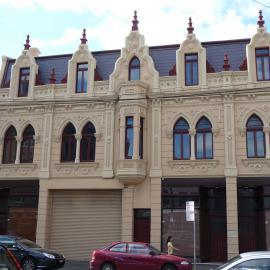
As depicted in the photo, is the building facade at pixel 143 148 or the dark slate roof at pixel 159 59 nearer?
the building facade at pixel 143 148

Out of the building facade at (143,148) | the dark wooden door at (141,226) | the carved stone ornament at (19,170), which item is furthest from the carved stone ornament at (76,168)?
the dark wooden door at (141,226)

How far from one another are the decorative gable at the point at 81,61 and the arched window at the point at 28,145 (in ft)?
10.6

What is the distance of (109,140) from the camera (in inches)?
938

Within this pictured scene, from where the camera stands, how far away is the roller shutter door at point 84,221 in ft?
76.1

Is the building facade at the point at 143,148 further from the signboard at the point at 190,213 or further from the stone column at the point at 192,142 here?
the signboard at the point at 190,213

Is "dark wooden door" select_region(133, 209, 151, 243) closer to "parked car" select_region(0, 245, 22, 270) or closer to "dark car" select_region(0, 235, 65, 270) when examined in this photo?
"dark car" select_region(0, 235, 65, 270)

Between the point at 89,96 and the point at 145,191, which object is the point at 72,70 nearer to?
the point at 89,96

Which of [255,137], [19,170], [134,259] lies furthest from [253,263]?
[19,170]

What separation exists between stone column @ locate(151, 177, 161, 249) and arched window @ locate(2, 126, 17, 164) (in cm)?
865

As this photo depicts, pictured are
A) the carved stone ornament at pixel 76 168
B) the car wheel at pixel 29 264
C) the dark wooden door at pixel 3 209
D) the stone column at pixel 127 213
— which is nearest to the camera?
the car wheel at pixel 29 264

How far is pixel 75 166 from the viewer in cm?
2402

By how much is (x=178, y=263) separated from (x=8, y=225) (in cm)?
1228

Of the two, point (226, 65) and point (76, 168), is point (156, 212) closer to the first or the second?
point (76, 168)

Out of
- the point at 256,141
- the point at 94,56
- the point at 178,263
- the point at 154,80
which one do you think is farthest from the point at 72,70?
the point at 178,263
